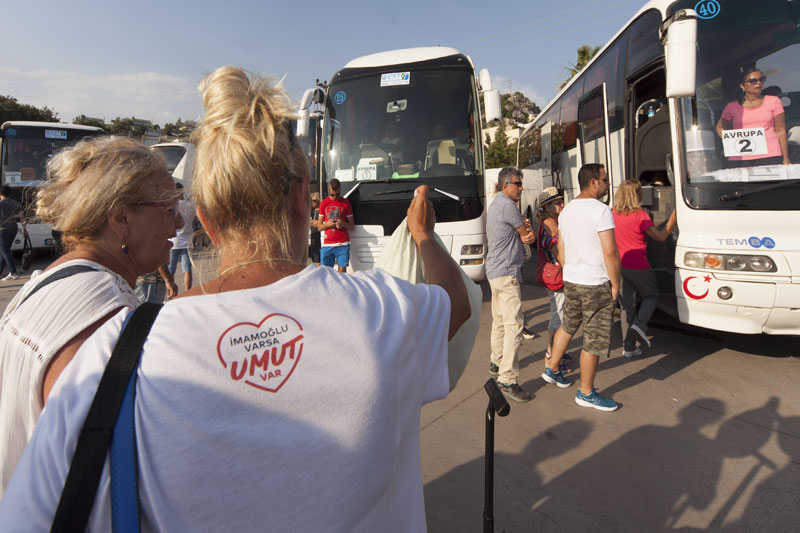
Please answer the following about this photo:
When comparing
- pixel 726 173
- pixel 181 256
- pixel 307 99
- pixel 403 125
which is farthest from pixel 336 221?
pixel 726 173

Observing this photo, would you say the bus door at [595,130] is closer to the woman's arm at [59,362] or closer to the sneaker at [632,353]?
the sneaker at [632,353]

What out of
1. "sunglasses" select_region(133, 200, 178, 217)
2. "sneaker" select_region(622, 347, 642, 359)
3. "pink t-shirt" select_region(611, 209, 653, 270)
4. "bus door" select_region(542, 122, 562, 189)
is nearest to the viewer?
"sunglasses" select_region(133, 200, 178, 217)

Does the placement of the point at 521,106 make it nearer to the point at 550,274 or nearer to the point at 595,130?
the point at 595,130

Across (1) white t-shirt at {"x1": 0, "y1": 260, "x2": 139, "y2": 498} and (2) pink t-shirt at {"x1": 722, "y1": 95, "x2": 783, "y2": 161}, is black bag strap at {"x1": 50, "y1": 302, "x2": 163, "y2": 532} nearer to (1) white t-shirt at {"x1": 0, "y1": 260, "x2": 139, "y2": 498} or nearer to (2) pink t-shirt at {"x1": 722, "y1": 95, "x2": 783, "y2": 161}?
(1) white t-shirt at {"x1": 0, "y1": 260, "x2": 139, "y2": 498}

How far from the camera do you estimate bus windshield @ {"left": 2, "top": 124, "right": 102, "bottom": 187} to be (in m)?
12.3

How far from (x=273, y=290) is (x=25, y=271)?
1383 cm

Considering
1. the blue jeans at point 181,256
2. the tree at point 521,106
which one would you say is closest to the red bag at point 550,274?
the blue jeans at point 181,256

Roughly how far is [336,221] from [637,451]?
4816 millimetres

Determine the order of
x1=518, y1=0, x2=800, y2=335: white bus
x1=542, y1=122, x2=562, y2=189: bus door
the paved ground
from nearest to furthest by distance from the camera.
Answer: the paved ground, x1=518, y1=0, x2=800, y2=335: white bus, x1=542, y1=122, x2=562, y2=189: bus door

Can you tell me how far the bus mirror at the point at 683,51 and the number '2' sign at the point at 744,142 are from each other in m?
0.81

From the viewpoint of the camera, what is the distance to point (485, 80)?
6.97 meters

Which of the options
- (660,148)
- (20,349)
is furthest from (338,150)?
(20,349)

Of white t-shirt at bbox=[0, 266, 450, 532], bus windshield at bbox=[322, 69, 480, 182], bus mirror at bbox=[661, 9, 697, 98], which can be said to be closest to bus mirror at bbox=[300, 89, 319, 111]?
bus windshield at bbox=[322, 69, 480, 182]

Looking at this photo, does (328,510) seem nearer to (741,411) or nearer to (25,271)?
(741,411)
